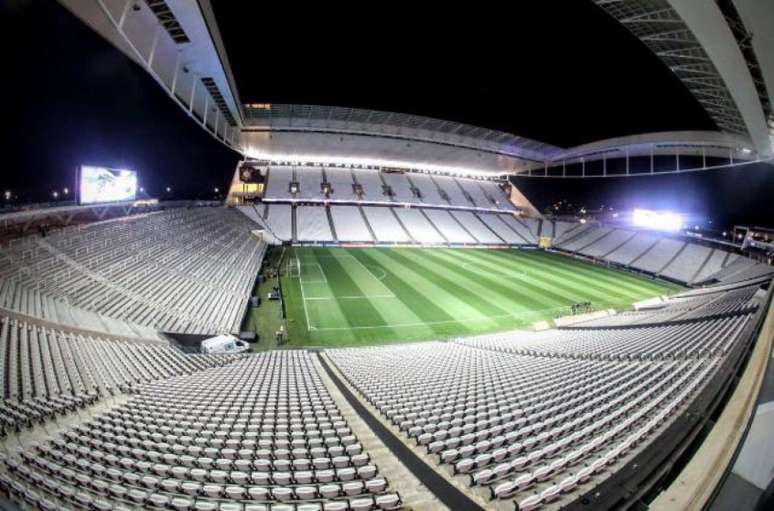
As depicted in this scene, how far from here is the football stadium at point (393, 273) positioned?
4980 mm

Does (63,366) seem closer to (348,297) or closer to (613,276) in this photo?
(348,297)

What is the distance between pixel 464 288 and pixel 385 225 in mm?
23591

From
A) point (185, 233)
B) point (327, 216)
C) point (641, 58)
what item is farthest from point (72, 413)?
point (327, 216)

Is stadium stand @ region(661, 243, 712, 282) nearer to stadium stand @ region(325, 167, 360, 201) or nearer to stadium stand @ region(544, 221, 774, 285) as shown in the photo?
stadium stand @ region(544, 221, 774, 285)

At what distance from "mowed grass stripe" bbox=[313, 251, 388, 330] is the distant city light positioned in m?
41.5

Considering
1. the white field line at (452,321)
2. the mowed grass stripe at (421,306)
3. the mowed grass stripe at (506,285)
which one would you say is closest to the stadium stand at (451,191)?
the mowed grass stripe at (506,285)

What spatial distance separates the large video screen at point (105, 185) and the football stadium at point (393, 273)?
324mm

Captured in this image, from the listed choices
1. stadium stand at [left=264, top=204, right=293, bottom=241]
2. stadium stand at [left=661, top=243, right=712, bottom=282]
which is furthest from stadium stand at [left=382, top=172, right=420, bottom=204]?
stadium stand at [left=661, top=243, right=712, bottom=282]

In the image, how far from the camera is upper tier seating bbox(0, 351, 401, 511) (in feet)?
14.8

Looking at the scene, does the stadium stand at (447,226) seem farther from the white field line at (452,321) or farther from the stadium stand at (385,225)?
the white field line at (452,321)

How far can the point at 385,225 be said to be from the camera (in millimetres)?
51094

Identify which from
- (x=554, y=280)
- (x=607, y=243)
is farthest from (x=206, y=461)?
(x=607, y=243)

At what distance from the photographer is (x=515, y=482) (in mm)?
4570

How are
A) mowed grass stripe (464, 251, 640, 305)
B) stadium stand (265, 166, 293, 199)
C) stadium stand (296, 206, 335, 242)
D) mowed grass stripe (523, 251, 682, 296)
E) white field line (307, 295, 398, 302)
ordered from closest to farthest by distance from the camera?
white field line (307, 295, 398, 302)
mowed grass stripe (464, 251, 640, 305)
mowed grass stripe (523, 251, 682, 296)
stadium stand (296, 206, 335, 242)
stadium stand (265, 166, 293, 199)
